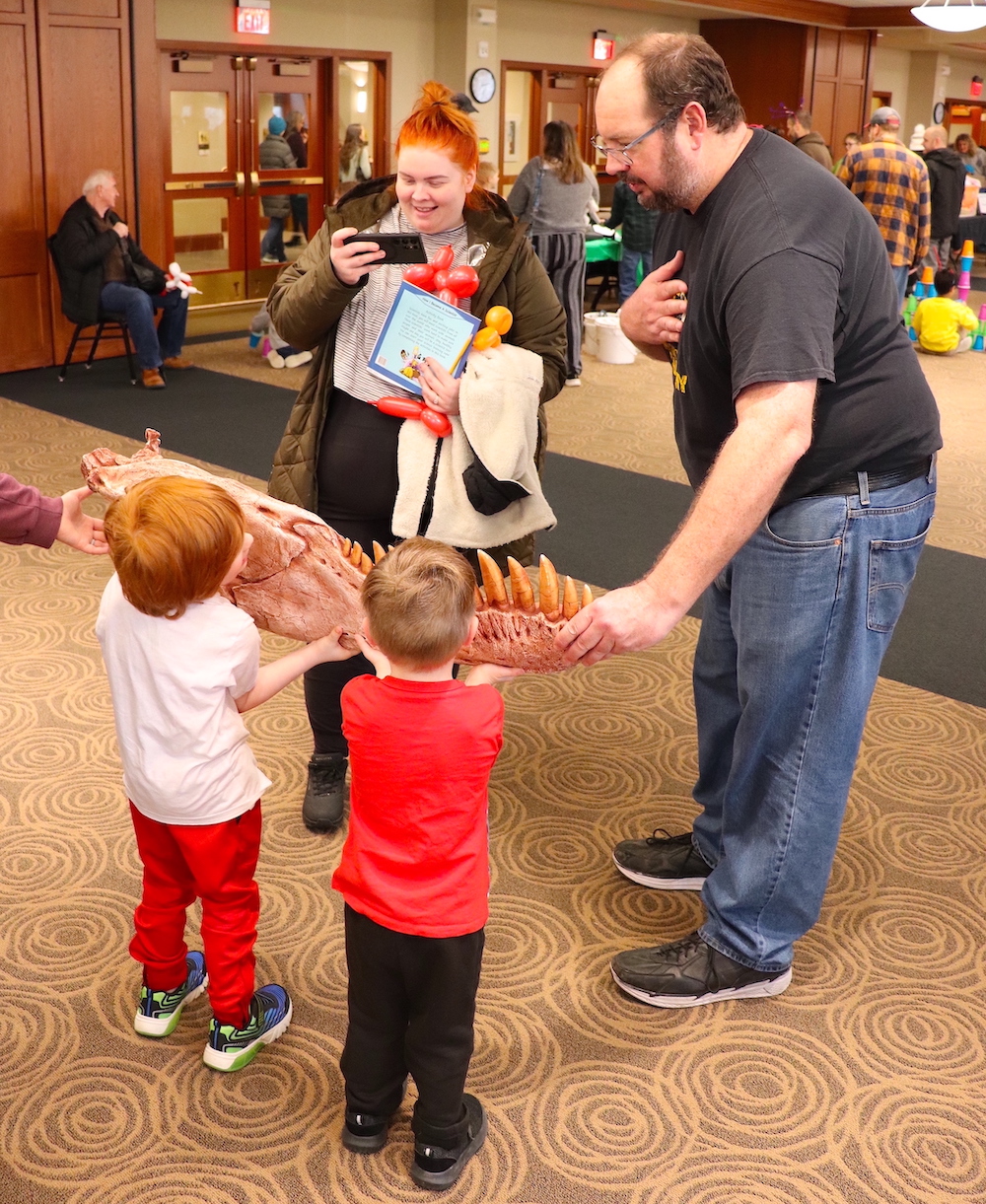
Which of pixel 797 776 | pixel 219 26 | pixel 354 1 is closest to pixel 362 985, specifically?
pixel 797 776

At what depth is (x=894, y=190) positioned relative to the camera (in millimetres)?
8688

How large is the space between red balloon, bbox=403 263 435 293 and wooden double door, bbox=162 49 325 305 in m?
8.21

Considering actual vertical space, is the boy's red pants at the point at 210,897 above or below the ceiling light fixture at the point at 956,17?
below

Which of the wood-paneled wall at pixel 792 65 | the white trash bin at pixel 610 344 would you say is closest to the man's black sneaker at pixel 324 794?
the white trash bin at pixel 610 344

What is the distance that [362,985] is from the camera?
6.15ft

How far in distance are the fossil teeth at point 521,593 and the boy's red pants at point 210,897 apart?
1.91 feet

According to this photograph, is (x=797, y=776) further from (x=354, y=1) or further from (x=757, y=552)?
(x=354, y=1)

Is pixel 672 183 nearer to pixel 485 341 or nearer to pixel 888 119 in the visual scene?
pixel 485 341

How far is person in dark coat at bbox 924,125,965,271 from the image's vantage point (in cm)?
1128

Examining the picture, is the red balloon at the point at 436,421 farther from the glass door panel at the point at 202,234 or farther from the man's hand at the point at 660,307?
the glass door panel at the point at 202,234

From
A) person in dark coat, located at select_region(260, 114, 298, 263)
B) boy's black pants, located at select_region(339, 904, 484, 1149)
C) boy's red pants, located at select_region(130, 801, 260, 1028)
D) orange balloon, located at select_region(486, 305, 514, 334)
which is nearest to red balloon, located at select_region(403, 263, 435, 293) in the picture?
orange balloon, located at select_region(486, 305, 514, 334)

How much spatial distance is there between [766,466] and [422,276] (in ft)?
3.27

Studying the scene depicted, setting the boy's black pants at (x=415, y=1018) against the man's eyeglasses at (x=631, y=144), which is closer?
the boy's black pants at (x=415, y=1018)

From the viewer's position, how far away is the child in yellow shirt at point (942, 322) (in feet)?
31.4
